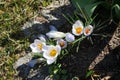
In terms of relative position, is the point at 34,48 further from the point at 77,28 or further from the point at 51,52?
the point at 77,28

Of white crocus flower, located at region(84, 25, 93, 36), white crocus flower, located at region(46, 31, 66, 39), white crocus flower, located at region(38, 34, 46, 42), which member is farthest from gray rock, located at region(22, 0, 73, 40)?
white crocus flower, located at region(84, 25, 93, 36)

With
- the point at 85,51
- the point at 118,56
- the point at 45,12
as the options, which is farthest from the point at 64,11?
the point at 118,56

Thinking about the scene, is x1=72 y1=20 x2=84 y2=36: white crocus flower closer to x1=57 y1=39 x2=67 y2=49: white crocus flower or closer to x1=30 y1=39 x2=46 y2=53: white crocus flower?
x1=57 y1=39 x2=67 y2=49: white crocus flower

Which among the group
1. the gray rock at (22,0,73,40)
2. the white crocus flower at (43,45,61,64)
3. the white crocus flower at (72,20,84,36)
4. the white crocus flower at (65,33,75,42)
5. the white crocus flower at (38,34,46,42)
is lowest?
the white crocus flower at (43,45,61,64)

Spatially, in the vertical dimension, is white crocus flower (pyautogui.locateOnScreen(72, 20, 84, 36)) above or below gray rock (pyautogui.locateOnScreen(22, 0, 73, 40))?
below

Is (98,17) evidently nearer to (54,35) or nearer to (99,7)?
(99,7)

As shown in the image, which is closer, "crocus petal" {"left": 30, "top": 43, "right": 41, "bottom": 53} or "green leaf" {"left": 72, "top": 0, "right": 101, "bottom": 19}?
"green leaf" {"left": 72, "top": 0, "right": 101, "bottom": 19}

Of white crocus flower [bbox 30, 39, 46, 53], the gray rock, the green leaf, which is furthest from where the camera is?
the gray rock

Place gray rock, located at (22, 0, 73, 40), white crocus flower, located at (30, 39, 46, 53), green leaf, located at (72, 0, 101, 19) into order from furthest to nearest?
1. gray rock, located at (22, 0, 73, 40)
2. white crocus flower, located at (30, 39, 46, 53)
3. green leaf, located at (72, 0, 101, 19)
